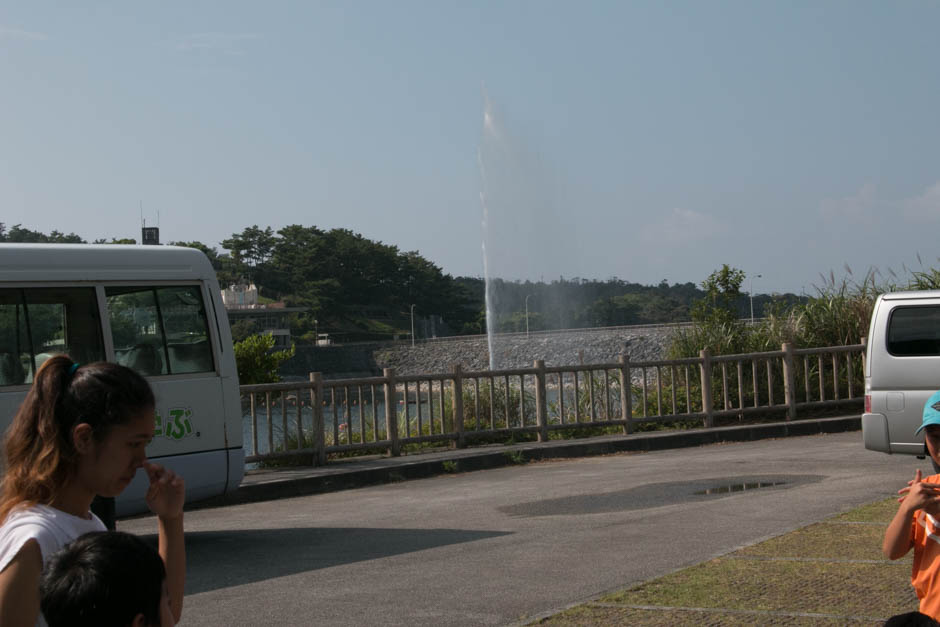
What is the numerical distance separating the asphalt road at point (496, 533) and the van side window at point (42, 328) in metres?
2.00

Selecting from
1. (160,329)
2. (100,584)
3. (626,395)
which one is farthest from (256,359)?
(100,584)

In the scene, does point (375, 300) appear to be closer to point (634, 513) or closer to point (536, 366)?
point (536, 366)

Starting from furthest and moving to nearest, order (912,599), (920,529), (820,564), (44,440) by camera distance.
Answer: (820,564)
(912,599)
(920,529)
(44,440)

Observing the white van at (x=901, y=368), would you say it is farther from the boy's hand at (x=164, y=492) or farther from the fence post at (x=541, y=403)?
the boy's hand at (x=164, y=492)

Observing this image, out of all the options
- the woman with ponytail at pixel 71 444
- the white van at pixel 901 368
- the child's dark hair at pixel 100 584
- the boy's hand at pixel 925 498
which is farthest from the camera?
the white van at pixel 901 368

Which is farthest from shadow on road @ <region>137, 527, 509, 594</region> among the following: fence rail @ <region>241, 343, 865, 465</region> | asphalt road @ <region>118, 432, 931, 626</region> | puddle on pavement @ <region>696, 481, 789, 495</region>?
fence rail @ <region>241, 343, 865, 465</region>

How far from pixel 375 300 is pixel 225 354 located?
9836 cm

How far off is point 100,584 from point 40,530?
42 centimetres

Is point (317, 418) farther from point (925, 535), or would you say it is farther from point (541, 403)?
point (925, 535)

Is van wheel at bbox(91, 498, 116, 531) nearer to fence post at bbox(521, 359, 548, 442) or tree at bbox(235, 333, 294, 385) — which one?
fence post at bbox(521, 359, 548, 442)

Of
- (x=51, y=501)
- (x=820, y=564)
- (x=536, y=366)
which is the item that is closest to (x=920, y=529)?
(x=51, y=501)

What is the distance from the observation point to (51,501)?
270 centimetres

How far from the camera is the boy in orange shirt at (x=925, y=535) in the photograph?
3.71 meters

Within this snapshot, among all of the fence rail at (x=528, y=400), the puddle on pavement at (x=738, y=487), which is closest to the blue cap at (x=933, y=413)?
the puddle on pavement at (x=738, y=487)
